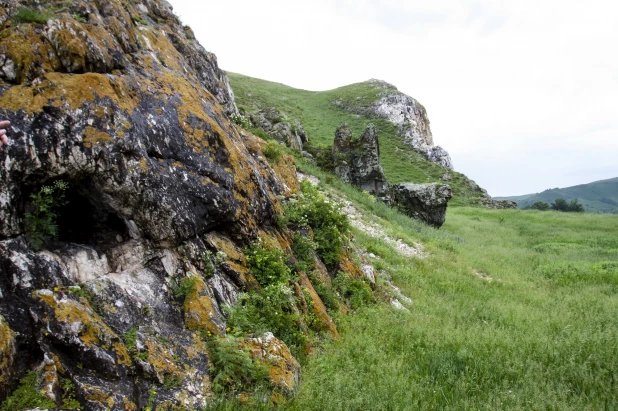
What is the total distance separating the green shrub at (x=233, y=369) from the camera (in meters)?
4.87

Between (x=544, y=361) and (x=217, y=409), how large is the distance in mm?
6194

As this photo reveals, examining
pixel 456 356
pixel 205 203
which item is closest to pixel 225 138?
pixel 205 203

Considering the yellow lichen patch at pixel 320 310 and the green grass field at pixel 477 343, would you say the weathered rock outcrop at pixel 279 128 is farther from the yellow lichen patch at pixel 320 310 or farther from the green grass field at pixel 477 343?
the yellow lichen patch at pixel 320 310

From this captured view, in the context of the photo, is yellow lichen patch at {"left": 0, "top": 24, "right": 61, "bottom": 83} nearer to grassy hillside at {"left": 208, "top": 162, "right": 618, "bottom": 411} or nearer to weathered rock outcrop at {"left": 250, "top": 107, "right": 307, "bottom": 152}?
grassy hillside at {"left": 208, "top": 162, "right": 618, "bottom": 411}

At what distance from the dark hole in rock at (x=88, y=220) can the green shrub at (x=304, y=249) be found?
169 inches

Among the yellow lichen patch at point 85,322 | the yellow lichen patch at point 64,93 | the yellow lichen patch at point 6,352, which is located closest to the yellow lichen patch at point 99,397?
the yellow lichen patch at point 85,322

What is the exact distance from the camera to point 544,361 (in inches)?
272

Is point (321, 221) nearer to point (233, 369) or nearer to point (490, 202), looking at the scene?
point (233, 369)

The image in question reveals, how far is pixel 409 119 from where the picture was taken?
208 ft

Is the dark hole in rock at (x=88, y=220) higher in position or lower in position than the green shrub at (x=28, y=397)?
higher

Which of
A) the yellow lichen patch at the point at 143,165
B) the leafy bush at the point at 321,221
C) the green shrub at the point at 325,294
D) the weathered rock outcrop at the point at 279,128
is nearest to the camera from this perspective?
the yellow lichen patch at the point at 143,165

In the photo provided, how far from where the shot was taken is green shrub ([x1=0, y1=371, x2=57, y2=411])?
347 cm

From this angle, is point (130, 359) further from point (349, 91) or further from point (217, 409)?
point (349, 91)

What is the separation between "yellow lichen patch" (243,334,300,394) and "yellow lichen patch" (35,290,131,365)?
179 centimetres
